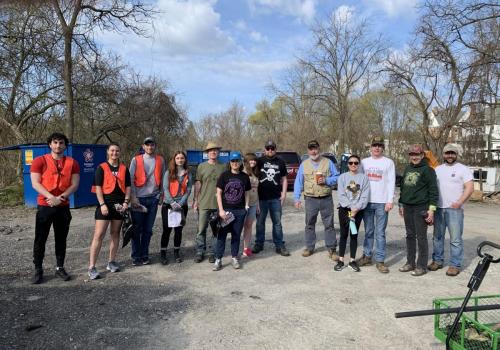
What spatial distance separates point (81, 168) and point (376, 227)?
8.76 metres

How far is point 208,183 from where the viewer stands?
6.31 m

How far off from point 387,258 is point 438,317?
3.36 meters

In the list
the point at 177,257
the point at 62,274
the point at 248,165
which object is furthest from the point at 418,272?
the point at 62,274

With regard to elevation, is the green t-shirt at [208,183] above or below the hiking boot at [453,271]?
above

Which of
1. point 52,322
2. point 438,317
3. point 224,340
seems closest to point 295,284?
point 224,340

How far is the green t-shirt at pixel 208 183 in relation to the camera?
6301 mm

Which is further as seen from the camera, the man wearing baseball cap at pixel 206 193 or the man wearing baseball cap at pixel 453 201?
the man wearing baseball cap at pixel 206 193

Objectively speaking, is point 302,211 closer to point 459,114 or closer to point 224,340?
point 224,340

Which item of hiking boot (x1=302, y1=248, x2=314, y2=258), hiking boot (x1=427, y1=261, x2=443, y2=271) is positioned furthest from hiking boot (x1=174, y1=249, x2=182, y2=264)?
hiking boot (x1=427, y1=261, x2=443, y2=271)

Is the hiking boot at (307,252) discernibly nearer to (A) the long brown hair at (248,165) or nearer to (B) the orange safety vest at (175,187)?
(A) the long brown hair at (248,165)

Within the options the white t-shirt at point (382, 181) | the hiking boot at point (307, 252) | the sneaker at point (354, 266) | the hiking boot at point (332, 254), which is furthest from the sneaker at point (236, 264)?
the white t-shirt at point (382, 181)

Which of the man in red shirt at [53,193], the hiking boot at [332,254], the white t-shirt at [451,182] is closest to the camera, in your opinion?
the man in red shirt at [53,193]

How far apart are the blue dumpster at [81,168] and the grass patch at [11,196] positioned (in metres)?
0.53

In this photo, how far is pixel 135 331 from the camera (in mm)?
3922
